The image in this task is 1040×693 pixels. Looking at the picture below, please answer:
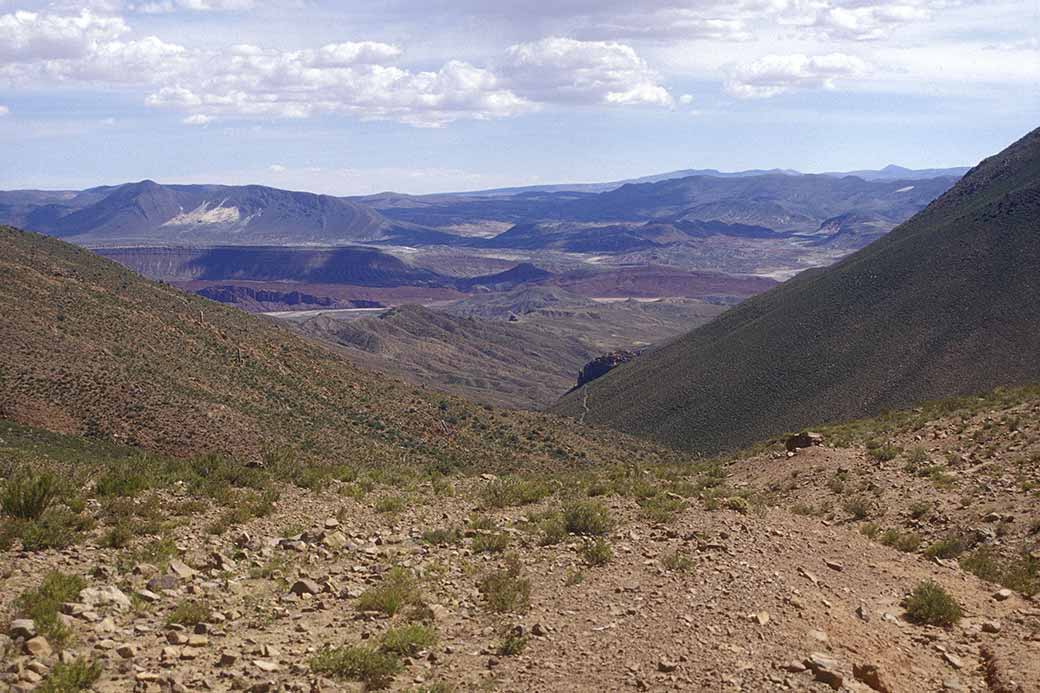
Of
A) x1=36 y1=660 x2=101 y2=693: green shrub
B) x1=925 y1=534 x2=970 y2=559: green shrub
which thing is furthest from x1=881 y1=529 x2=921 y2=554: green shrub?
x1=36 y1=660 x2=101 y2=693: green shrub

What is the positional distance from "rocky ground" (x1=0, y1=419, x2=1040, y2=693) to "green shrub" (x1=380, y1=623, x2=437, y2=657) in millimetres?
117

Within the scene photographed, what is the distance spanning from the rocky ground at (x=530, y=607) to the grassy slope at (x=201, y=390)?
59.4 feet

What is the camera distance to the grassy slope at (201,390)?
3086cm

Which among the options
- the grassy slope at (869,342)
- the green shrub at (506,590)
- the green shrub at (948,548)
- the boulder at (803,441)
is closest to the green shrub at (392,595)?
the green shrub at (506,590)

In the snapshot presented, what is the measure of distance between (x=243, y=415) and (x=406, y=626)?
2692 centimetres

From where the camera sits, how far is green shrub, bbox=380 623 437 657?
29.5ft

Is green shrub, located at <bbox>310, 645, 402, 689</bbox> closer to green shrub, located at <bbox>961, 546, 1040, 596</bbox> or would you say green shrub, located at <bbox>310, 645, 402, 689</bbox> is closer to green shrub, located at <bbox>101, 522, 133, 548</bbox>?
green shrub, located at <bbox>101, 522, 133, 548</bbox>

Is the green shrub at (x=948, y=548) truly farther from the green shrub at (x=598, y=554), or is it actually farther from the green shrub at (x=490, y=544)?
the green shrub at (x=490, y=544)

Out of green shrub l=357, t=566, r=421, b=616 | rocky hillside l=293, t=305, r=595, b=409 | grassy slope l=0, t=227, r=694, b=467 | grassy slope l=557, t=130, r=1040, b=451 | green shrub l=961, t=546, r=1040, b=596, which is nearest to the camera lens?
green shrub l=357, t=566, r=421, b=616

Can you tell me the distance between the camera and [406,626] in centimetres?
960

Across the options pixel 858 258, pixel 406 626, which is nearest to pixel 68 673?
pixel 406 626

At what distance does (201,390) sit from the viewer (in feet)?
118

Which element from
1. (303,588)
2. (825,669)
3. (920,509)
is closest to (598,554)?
(303,588)

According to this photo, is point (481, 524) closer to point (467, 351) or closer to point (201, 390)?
point (201, 390)
